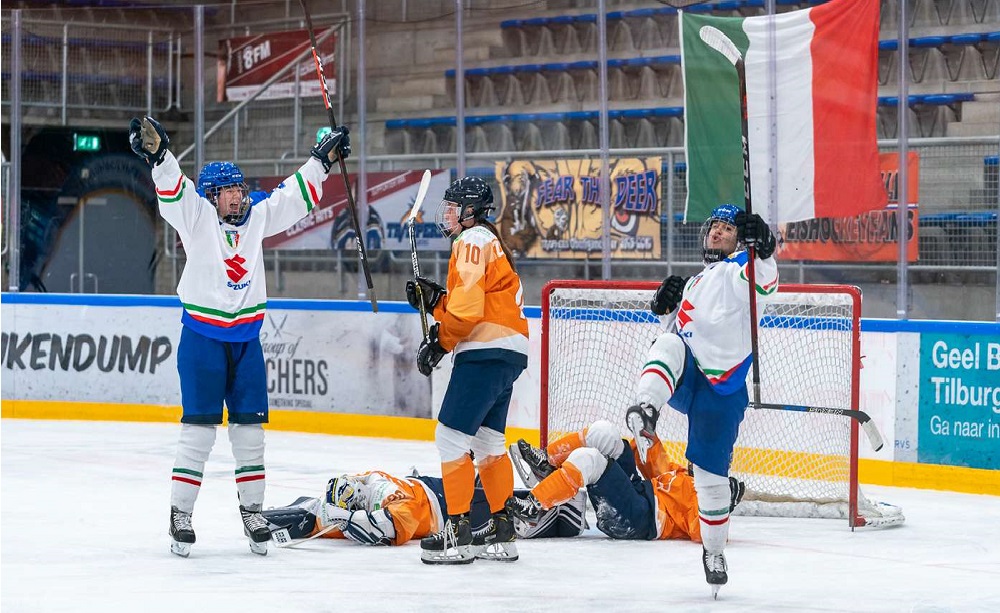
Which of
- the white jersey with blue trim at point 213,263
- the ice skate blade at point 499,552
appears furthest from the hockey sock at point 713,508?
the white jersey with blue trim at point 213,263

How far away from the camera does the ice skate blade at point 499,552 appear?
5078 millimetres

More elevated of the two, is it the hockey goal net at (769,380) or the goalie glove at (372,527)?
the hockey goal net at (769,380)

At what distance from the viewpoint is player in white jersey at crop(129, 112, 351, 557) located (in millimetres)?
5168

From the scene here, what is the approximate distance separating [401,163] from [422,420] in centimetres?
200

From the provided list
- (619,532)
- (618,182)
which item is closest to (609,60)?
(618,182)

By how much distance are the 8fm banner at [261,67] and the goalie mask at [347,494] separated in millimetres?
5959

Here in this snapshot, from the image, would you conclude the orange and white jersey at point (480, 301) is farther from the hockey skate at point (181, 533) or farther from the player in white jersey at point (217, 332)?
the hockey skate at point (181, 533)

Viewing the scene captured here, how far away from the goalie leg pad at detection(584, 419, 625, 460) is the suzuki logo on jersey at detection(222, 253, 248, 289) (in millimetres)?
1424

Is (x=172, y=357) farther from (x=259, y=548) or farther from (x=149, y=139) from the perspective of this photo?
(x=149, y=139)

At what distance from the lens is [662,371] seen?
4.48 meters

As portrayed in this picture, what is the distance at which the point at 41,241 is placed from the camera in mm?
10656

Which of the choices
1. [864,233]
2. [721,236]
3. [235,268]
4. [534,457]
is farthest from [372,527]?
[864,233]

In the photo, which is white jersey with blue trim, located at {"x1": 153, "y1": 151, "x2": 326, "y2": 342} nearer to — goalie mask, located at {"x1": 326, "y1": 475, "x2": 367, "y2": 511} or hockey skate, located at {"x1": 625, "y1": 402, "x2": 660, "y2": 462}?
goalie mask, located at {"x1": 326, "y1": 475, "x2": 367, "y2": 511}

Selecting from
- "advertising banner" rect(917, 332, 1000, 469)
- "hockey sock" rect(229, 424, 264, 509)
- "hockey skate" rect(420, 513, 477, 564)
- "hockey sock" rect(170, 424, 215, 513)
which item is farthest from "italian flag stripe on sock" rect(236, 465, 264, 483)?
"advertising banner" rect(917, 332, 1000, 469)
